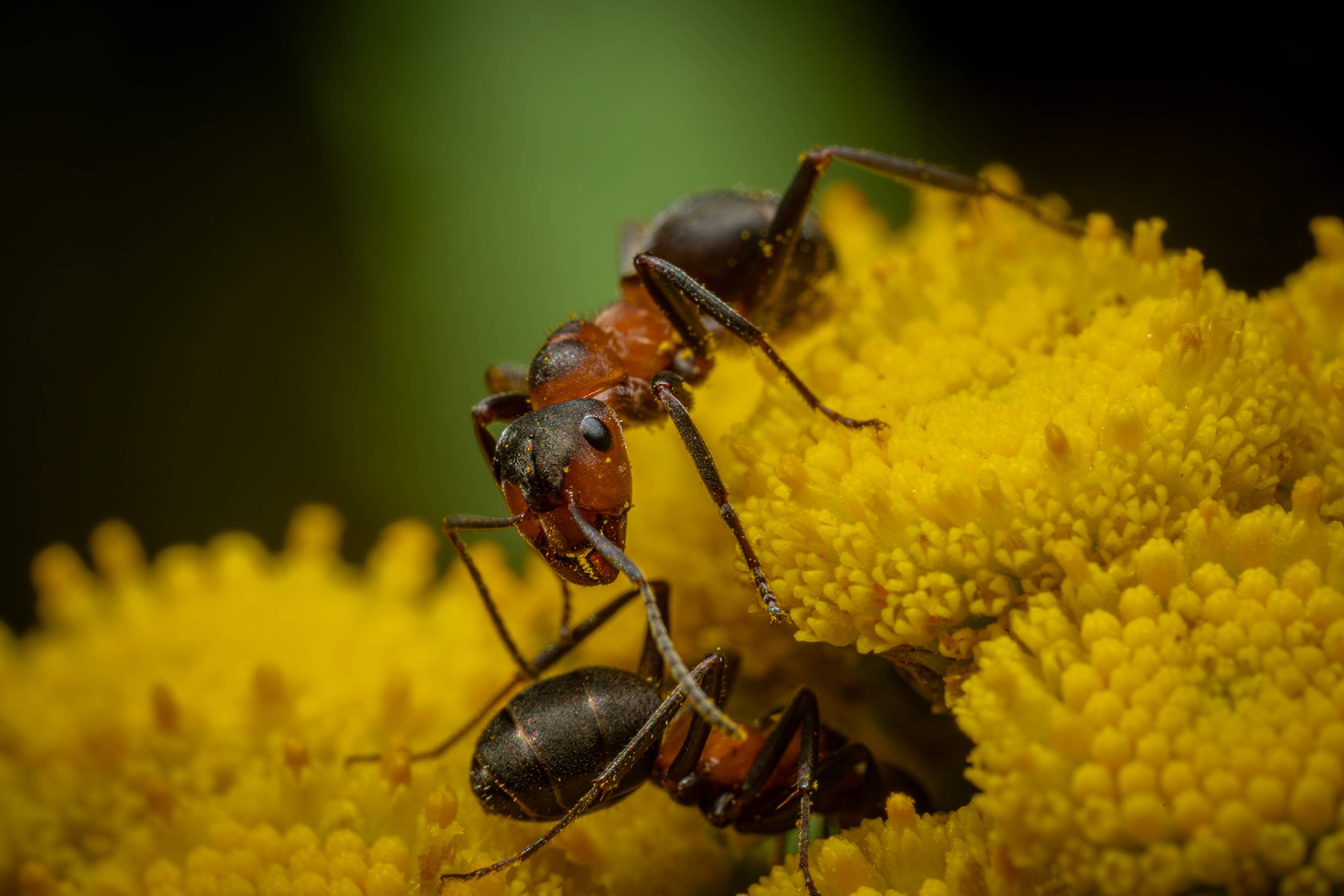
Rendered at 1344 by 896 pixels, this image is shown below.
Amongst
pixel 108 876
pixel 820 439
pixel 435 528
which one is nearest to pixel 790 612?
pixel 820 439

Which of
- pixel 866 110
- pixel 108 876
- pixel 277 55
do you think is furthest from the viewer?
pixel 277 55

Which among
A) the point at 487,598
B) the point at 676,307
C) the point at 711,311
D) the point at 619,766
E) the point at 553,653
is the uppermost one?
the point at 676,307

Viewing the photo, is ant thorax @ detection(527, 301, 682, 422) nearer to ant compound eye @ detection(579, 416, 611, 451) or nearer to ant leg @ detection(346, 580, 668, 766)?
ant compound eye @ detection(579, 416, 611, 451)

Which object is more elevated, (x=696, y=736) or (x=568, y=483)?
(x=568, y=483)

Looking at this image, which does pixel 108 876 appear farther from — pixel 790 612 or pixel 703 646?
pixel 790 612

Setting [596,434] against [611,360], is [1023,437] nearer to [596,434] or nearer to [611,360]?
[596,434]

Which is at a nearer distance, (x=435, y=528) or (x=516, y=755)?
(x=516, y=755)

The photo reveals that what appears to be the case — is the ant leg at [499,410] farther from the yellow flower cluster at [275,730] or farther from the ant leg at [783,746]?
the ant leg at [783,746]

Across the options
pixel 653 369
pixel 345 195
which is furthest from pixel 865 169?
pixel 345 195
